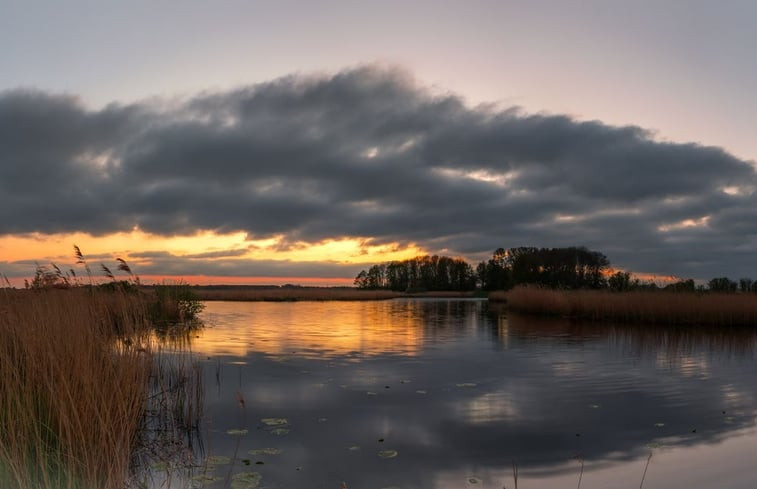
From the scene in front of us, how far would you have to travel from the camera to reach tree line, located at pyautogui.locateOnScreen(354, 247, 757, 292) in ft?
275

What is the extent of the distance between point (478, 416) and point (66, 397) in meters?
6.59

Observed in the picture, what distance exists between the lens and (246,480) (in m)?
6.27

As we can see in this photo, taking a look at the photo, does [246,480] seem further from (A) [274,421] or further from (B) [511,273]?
(B) [511,273]

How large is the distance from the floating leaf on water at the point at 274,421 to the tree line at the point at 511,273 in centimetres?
3345

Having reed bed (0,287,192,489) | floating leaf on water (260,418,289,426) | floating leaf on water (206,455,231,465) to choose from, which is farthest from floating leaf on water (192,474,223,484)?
floating leaf on water (260,418,289,426)

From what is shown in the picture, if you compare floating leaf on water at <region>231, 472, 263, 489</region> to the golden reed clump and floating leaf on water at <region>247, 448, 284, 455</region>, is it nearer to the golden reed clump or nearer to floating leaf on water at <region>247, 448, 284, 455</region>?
floating leaf on water at <region>247, 448, 284, 455</region>

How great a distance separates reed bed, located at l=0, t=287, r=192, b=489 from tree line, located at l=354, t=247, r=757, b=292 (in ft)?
118

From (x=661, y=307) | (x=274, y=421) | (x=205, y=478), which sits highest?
(x=661, y=307)

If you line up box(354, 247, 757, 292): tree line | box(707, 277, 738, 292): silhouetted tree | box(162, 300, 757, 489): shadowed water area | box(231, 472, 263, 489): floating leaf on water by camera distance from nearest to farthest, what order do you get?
box(231, 472, 263, 489): floating leaf on water
box(162, 300, 757, 489): shadowed water area
box(707, 277, 738, 292): silhouetted tree
box(354, 247, 757, 292): tree line

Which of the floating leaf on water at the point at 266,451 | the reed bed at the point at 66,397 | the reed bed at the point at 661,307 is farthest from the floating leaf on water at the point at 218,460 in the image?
the reed bed at the point at 661,307

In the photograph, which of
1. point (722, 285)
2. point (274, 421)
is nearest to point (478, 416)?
point (274, 421)

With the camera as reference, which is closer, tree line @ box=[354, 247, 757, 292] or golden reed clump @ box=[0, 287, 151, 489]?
golden reed clump @ box=[0, 287, 151, 489]

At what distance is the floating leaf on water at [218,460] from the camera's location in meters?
6.85

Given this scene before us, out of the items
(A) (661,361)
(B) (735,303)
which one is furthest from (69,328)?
(B) (735,303)
